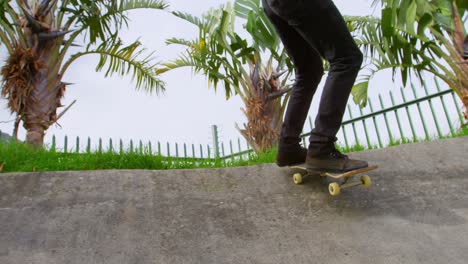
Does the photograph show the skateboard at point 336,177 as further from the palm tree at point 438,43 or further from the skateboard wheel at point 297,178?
the palm tree at point 438,43

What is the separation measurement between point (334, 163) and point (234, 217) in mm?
753

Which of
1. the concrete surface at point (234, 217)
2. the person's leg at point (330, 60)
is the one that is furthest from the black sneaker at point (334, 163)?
the concrete surface at point (234, 217)

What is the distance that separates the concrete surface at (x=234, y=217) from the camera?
2.09 m

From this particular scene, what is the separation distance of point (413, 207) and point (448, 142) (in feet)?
4.17

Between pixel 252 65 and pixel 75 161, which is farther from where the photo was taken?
pixel 252 65

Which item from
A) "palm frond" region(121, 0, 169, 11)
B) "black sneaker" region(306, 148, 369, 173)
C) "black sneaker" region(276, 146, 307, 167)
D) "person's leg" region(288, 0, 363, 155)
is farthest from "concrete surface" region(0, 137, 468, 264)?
"palm frond" region(121, 0, 169, 11)

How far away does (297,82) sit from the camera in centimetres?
275

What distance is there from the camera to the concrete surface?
2088mm

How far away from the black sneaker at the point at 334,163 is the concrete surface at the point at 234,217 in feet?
1.04

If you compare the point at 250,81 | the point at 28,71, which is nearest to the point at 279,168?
the point at 250,81

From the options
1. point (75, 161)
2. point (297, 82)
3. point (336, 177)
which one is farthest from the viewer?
point (75, 161)

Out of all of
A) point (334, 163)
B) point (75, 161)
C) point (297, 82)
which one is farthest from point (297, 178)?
point (75, 161)

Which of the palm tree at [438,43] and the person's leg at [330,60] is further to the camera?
the palm tree at [438,43]

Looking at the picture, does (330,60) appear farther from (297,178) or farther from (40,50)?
(40,50)
